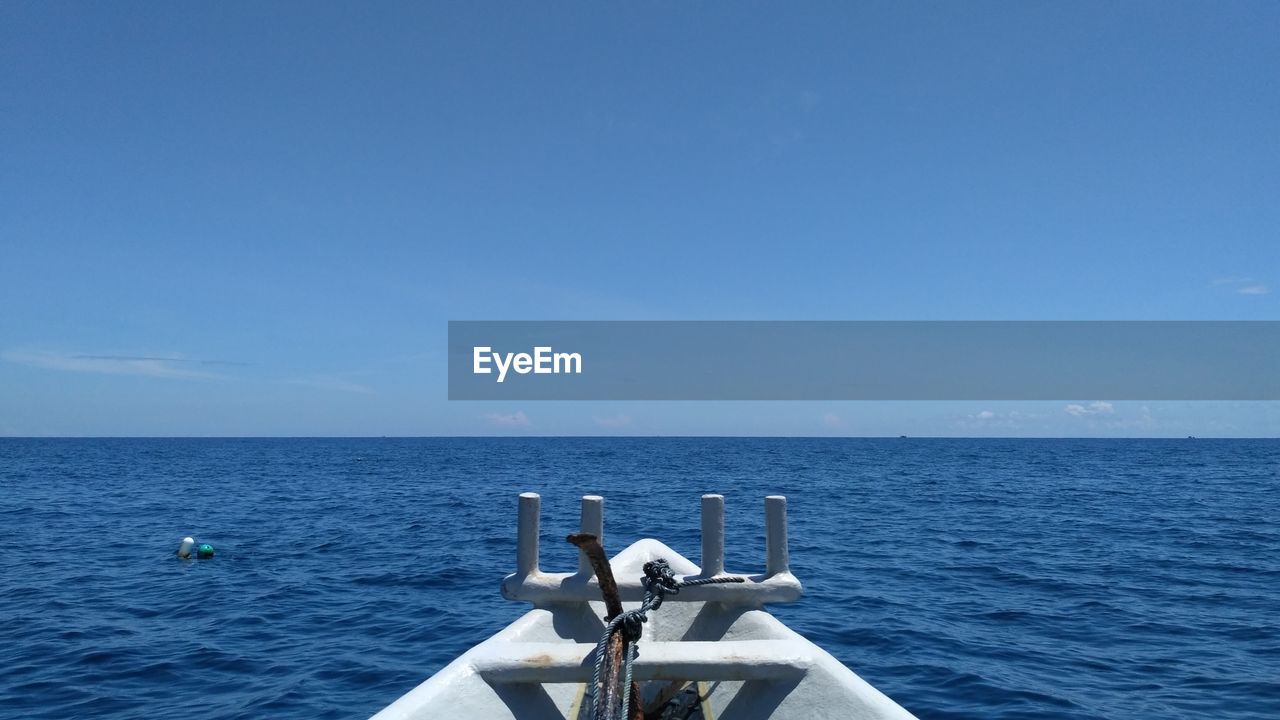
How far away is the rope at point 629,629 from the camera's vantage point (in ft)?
12.0

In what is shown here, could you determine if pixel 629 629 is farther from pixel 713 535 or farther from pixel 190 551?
pixel 190 551

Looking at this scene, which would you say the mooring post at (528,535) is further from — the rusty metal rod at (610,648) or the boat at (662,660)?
the rusty metal rod at (610,648)

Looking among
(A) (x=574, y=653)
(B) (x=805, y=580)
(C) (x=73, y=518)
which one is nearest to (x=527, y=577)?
(A) (x=574, y=653)

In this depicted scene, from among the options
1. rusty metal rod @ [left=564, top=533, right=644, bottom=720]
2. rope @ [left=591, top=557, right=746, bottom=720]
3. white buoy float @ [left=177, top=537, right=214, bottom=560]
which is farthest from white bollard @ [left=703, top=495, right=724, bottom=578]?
white buoy float @ [left=177, top=537, right=214, bottom=560]

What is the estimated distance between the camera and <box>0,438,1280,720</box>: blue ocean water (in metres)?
8.95

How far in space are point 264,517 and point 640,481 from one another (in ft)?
86.2

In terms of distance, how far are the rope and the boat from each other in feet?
0.08

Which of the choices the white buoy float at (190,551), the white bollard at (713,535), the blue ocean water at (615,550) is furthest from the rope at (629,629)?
the white buoy float at (190,551)

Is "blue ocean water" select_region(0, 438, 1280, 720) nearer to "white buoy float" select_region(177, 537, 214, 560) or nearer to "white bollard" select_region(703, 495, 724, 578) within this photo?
"white buoy float" select_region(177, 537, 214, 560)

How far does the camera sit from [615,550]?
62.1ft

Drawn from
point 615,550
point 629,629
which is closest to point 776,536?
point 629,629

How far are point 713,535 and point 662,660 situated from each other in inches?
61.4

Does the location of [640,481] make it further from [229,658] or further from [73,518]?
[229,658]

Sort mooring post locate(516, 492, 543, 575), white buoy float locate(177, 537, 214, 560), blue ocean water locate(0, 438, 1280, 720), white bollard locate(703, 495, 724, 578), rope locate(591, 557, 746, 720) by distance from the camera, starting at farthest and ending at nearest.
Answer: white buoy float locate(177, 537, 214, 560)
blue ocean water locate(0, 438, 1280, 720)
white bollard locate(703, 495, 724, 578)
mooring post locate(516, 492, 543, 575)
rope locate(591, 557, 746, 720)
